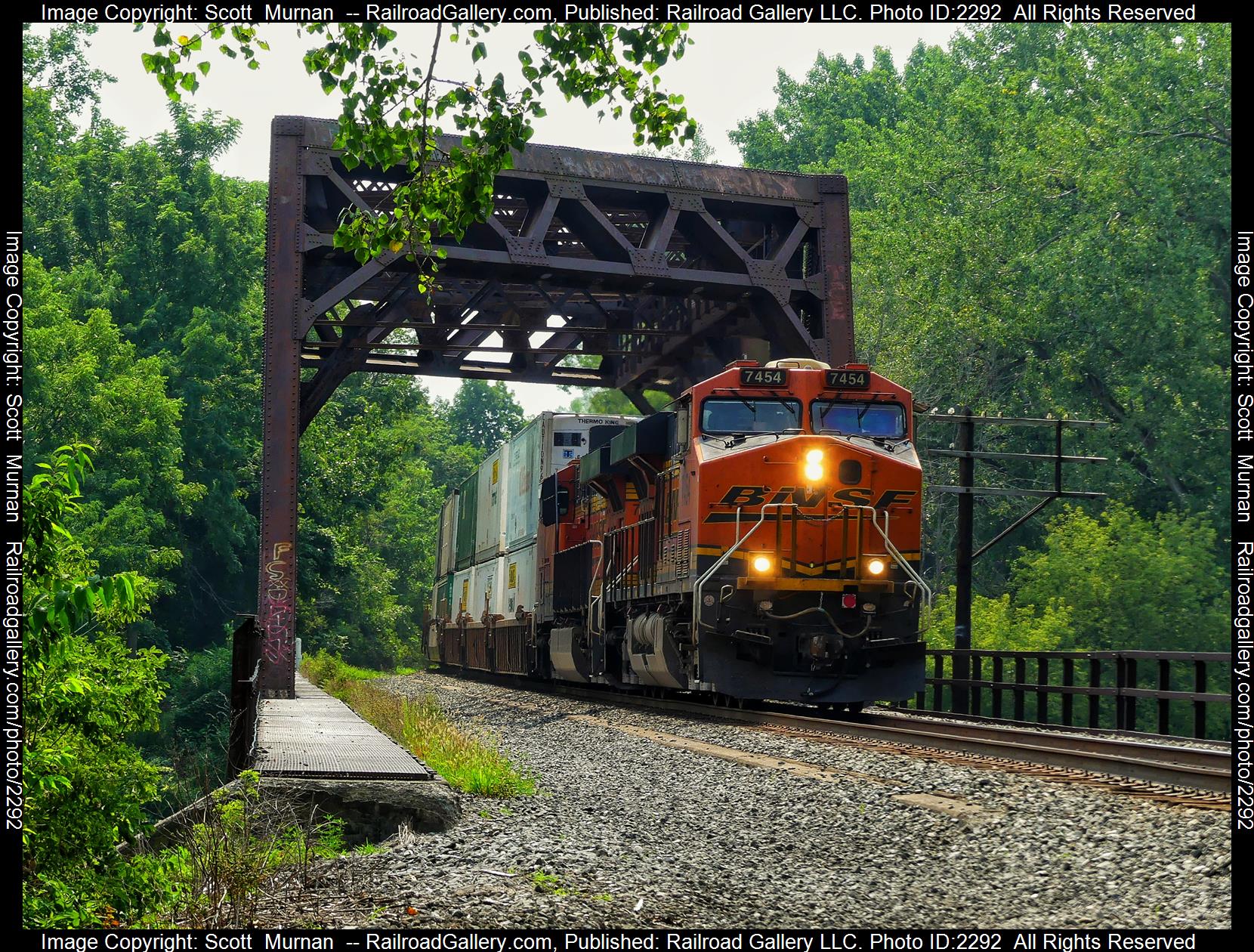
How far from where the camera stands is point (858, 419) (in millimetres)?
16797

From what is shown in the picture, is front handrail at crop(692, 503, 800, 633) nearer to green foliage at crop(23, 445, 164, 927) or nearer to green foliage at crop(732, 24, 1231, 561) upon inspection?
green foliage at crop(23, 445, 164, 927)

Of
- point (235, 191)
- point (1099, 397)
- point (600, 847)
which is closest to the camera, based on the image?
point (600, 847)

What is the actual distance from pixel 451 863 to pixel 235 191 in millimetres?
43017

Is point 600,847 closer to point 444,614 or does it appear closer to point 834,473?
point 834,473

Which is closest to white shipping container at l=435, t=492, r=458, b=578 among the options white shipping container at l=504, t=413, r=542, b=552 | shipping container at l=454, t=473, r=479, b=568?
shipping container at l=454, t=473, r=479, b=568

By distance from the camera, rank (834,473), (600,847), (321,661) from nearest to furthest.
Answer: (600,847)
(834,473)
(321,661)

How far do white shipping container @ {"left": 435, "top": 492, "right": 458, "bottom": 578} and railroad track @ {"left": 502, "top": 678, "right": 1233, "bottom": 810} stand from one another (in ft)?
73.0

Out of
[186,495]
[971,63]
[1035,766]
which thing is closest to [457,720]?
[1035,766]

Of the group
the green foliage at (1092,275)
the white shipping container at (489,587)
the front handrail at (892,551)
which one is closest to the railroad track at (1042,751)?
the front handrail at (892,551)

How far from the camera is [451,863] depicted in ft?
24.4

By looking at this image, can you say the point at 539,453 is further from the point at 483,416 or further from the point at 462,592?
the point at 483,416

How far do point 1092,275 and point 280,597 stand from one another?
28.2 metres

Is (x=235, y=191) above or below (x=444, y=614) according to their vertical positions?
above

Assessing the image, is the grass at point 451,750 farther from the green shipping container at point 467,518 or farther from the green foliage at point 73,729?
the green shipping container at point 467,518
